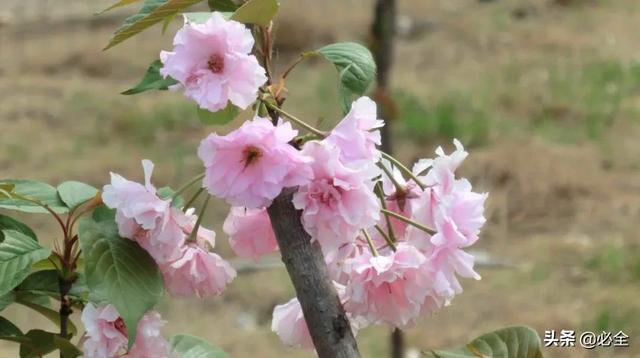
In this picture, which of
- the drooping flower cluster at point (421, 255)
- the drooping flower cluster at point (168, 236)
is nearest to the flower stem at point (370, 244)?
the drooping flower cluster at point (421, 255)

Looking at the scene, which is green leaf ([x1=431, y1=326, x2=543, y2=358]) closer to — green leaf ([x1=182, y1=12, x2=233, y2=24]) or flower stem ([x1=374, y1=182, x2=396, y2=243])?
flower stem ([x1=374, y1=182, x2=396, y2=243])

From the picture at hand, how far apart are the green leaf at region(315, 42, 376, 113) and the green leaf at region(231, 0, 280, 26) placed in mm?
73

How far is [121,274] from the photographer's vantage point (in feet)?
2.35

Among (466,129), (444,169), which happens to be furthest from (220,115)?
(466,129)

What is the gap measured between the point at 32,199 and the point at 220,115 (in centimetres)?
16

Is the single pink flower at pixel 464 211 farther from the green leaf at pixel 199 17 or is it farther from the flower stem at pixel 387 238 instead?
the green leaf at pixel 199 17

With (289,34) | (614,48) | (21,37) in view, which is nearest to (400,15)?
(289,34)

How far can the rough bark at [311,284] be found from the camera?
27.4 inches

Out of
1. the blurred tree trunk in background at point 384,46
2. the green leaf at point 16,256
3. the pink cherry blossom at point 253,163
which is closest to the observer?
the pink cherry blossom at point 253,163

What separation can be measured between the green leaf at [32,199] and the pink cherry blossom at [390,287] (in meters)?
0.23

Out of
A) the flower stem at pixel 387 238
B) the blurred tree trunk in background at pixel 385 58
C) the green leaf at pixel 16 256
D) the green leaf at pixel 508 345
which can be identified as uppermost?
the flower stem at pixel 387 238

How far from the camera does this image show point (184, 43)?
0.67 meters

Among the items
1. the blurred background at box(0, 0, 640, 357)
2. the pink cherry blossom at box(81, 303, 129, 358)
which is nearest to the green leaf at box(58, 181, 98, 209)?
the pink cherry blossom at box(81, 303, 129, 358)

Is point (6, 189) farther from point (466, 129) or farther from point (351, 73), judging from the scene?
point (466, 129)
